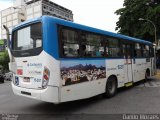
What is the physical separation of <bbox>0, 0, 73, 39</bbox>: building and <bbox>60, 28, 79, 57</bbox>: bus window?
286 feet

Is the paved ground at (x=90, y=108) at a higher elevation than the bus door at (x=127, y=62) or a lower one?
lower

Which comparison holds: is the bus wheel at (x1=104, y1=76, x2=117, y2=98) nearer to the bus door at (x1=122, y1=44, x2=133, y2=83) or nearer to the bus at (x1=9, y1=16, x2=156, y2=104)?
the bus at (x1=9, y1=16, x2=156, y2=104)

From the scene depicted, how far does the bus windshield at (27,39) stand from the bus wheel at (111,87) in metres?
→ 3.80

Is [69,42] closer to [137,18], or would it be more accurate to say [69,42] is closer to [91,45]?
[91,45]

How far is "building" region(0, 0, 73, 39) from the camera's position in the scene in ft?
309

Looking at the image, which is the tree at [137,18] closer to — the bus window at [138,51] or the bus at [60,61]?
the bus window at [138,51]

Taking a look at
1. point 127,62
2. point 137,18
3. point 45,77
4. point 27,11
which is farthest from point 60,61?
point 27,11

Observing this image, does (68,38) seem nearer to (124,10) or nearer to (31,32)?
(31,32)

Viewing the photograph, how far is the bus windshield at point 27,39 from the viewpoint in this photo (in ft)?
23.4

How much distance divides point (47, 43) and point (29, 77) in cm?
138

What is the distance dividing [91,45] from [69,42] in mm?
1330

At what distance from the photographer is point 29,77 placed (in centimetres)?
737

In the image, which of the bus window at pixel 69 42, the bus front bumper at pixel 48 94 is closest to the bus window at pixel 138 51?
the bus window at pixel 69 42

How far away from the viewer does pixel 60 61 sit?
6.99 meters
